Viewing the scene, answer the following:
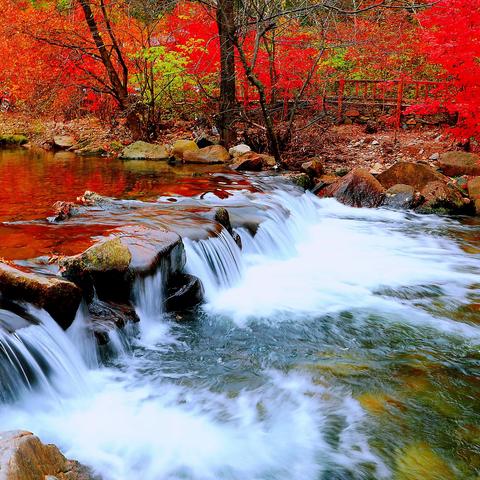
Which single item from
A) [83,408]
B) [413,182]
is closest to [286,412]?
[83,408]

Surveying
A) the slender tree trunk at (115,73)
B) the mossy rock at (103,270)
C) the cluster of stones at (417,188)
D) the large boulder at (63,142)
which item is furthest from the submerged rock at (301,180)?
the large boulder at (63,142)

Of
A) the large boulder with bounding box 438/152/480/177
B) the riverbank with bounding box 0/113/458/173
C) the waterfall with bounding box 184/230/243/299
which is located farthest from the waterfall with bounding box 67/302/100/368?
the large boulder with bounding box 438/152/480/177

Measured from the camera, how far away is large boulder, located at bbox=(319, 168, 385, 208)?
11008mm

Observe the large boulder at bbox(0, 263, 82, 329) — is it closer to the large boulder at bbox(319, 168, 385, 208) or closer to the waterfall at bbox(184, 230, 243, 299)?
the waterfall at bbox(184, 230, 243, 299)

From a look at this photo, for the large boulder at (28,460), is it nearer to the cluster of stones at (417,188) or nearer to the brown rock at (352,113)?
the cluster of stones at (417,188)

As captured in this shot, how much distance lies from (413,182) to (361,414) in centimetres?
839

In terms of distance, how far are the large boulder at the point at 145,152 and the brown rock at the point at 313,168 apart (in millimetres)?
4443

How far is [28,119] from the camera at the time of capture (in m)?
22.9

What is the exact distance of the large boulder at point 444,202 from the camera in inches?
409

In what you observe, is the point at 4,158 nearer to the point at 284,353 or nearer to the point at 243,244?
the point at 243,244

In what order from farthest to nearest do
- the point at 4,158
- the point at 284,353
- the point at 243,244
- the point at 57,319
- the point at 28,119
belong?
the point at 28,119
the point at 4,158
the point at 243,244
the point at 284,353
the point at 57,319

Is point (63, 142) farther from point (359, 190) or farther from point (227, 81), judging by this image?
point (359, 190)

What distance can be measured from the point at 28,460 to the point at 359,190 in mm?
9731

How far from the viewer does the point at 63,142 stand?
60.9ft
